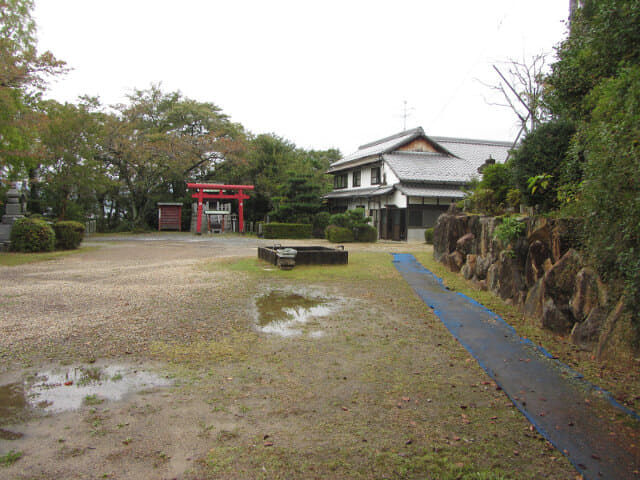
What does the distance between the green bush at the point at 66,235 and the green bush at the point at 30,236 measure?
974mm

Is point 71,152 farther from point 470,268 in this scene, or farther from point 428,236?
point 470,268

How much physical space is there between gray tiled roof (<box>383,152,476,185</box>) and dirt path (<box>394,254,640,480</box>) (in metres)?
17.4

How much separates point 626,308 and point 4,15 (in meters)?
18.5

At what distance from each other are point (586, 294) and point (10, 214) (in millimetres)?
18740

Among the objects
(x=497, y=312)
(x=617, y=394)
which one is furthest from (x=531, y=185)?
(x=617, y=394)

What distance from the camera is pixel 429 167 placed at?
2355 centimetres

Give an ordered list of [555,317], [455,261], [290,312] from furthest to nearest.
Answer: [455,261], [290,312], [555,317]

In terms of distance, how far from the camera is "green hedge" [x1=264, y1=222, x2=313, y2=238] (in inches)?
949

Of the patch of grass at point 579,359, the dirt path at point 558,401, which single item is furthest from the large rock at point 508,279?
the dirt path at point 558,401

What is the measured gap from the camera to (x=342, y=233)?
20.7 m

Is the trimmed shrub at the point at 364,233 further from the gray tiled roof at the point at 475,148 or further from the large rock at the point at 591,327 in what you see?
the large rock at the point at 591,327

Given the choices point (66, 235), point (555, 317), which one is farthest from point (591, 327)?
point (66, 235)

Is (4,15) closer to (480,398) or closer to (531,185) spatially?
(531,185)

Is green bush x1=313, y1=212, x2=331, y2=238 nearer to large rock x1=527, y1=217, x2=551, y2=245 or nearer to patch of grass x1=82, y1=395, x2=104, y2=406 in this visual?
large rock x1=527, y1=217, x2=551, y2=245
